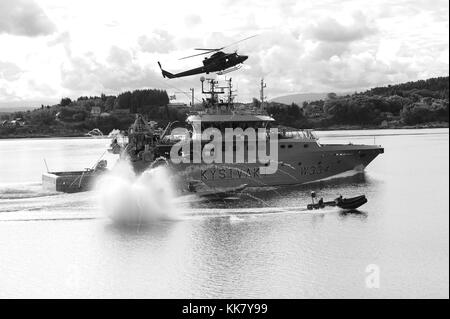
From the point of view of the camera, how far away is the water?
85.4ft

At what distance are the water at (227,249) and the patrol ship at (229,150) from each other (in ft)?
20.4

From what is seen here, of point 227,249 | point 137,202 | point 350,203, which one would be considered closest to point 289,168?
point 350,203

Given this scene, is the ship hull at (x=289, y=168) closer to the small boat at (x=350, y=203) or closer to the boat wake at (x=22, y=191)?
the boat wake at (x=22, y=191)

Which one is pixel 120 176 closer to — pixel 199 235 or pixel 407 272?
pixel 199 235

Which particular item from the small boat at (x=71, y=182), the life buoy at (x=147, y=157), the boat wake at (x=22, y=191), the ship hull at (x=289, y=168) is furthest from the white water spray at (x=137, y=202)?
the boat wake at (x=22, y=191)

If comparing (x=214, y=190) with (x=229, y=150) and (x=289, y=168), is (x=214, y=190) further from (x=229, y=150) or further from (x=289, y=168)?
(x=289, y=168)

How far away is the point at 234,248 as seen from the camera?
3209 cm

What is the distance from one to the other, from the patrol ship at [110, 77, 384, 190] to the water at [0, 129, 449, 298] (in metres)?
6.23

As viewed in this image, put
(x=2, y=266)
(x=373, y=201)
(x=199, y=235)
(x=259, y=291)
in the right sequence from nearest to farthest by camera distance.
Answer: (x=259, y=291) < (x=2, y=266) < (x=199, y=235) < (x=373, y=201)

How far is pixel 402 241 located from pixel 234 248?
9776mm

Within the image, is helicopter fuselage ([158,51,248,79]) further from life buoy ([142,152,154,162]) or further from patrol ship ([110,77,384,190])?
life buoy ([142,152,154,162])

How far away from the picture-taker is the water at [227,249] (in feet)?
85.4

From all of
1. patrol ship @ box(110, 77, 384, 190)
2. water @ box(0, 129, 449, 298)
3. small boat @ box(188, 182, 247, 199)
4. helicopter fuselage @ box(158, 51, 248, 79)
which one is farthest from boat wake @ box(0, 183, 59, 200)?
helicopter fuselage @ box(158, 51, 248, 79)
